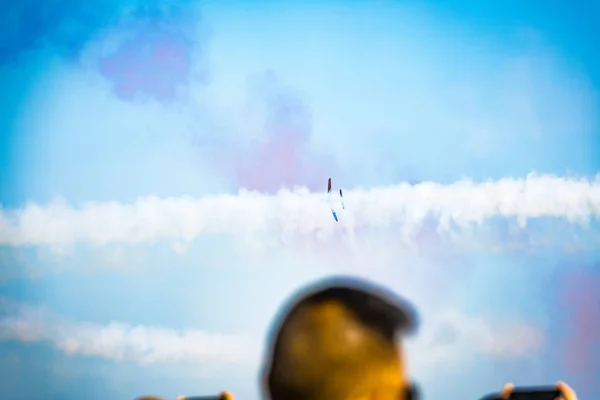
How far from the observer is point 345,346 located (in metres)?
0.42

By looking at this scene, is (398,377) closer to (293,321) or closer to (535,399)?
(293,321)

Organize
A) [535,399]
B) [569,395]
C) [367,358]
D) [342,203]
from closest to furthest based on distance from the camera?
[367,358] → [569,395] → [535,399] → [342,203]

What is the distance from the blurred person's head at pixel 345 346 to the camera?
423mm

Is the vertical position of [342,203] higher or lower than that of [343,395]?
higher

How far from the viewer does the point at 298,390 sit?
1.49 ft

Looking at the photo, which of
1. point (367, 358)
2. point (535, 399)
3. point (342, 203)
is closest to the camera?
point (367, 358)

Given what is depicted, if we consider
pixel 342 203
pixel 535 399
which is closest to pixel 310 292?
pixel 535 399

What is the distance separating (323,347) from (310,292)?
0.16 feet

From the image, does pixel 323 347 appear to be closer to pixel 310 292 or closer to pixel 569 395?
pixel 310 292

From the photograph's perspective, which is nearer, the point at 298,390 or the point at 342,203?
the point at 298,390

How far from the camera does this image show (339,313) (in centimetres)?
43

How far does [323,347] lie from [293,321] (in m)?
0.03

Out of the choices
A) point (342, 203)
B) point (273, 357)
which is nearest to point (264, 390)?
point (273, 357)

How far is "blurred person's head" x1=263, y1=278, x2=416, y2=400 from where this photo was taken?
42 centimetres
